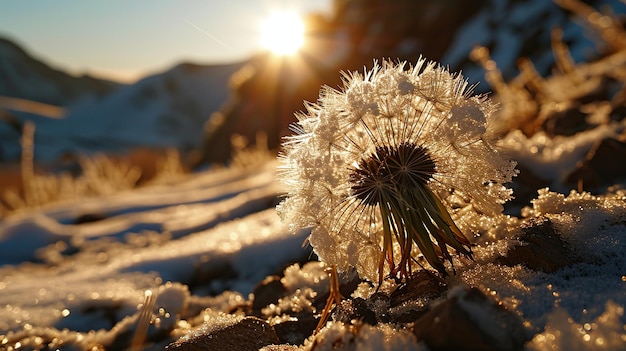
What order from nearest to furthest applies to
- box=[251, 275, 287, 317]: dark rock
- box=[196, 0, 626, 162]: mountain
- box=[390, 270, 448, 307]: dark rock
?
box=[390, 270, 448, 307]: dark rock < box=[251, 275, 287, 317]: dark rock < box=[196, 0, 626, 162]: mountain

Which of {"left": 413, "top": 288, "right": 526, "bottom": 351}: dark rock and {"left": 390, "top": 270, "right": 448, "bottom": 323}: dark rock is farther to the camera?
{"left": 390, "top": 270, "right": 448, "bottom": 323}: dark rock

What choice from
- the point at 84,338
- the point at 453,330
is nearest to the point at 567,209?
the point at 453,330

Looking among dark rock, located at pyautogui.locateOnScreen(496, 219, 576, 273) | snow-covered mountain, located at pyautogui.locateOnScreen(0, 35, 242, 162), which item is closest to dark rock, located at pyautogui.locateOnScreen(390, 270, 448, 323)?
dark rock, located at pyautogui.locateOnScreen(496, 219, 576, 273)

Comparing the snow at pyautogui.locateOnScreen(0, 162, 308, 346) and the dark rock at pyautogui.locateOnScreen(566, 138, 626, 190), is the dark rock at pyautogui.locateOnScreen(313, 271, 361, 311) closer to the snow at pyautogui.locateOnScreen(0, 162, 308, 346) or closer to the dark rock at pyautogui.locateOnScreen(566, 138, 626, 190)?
the snow at pyautogui.locateOnScreen(0, 162, 308, 346)

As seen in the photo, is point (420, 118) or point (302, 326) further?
point (302, 326)

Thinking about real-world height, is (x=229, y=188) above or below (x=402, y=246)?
above

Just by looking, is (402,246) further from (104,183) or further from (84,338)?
(104,183)

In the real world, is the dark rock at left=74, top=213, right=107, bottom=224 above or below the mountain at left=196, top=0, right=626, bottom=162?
below
